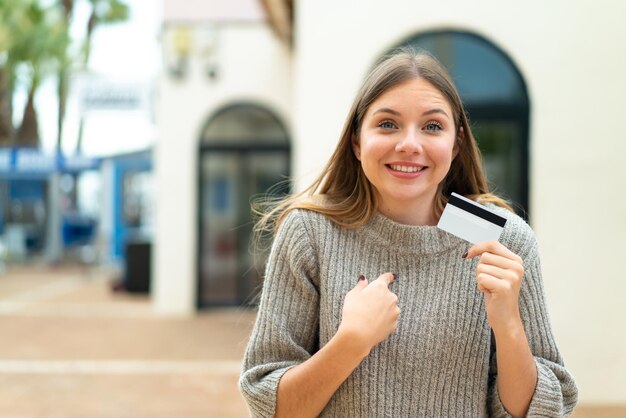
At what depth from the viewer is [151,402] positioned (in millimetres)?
5777

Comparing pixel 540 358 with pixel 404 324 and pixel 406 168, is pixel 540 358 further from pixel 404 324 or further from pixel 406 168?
pixel 406 168

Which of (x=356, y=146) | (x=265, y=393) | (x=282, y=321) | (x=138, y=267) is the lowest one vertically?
(x=138, y=267)

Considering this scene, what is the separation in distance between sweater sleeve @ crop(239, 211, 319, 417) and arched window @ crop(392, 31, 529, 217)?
4460 millimetres

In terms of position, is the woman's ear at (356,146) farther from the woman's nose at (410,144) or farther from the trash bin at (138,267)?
the trash bin at (138,267)

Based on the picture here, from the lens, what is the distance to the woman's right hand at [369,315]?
4.39 ft

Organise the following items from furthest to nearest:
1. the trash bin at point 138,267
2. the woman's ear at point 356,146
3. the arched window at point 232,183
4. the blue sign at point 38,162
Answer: the blue sign at point 38,162
the trash bin at point 138,267
the arched window at point 232,183
the woman's ear at point 356,146

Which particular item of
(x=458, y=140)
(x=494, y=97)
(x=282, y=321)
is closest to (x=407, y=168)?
(x=458, y=140)

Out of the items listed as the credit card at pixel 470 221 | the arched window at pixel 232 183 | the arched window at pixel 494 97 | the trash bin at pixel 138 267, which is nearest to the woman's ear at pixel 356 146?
the credit card at pixel 470 221

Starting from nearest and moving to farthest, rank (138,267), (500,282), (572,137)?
(500,282) < (572,137) < (138,267)

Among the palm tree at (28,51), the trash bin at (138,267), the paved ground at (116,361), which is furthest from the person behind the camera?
the palm tree at (28,51)

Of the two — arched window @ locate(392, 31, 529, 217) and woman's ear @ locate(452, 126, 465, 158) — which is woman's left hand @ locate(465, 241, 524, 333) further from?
arched window @ locate(392, 31, 529, 217)

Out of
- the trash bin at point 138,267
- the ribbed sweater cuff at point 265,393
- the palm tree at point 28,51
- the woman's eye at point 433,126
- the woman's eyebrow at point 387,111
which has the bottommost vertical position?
Answer: the trash bin at point 138,267

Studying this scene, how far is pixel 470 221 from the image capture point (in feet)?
4.63

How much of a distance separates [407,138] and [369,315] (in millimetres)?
351
